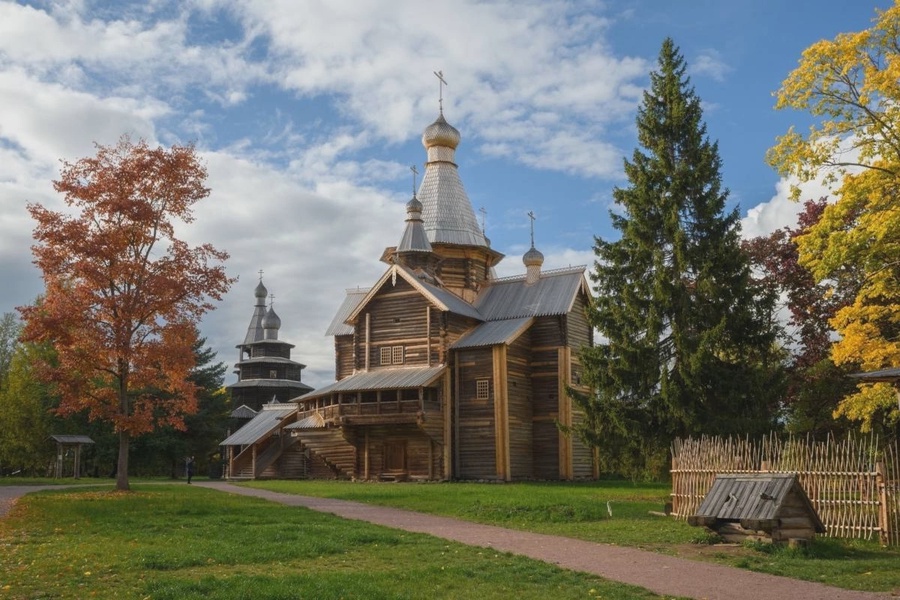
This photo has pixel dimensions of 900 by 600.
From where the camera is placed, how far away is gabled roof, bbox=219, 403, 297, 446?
48838 millimetres

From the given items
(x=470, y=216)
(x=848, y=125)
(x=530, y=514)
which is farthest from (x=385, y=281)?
(x=848, y=125)

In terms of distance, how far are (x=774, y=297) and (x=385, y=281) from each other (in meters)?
20.7

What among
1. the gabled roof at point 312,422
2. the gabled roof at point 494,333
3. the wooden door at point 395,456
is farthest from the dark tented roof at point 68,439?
the gabled roof at point 494,333

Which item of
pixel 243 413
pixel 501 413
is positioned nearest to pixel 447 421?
pixel 501 413

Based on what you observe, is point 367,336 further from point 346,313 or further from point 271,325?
point 271,325

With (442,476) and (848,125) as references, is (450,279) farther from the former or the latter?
(848,125)

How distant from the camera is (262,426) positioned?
51188 mm

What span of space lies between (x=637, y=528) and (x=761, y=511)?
4279 mm

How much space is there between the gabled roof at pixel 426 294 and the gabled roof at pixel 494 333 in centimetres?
106

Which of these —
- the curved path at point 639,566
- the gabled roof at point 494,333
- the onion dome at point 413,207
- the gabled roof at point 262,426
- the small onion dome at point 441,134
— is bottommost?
the curved path at point 639,566

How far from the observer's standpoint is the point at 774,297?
87.7 ft

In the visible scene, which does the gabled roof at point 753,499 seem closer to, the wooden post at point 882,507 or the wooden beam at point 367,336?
the wooden post at point 882,507

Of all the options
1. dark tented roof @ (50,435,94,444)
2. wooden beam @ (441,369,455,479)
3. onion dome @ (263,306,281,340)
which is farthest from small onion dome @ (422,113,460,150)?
onion dome @ (263,306,281,340)

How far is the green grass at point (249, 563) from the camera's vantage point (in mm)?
10219
